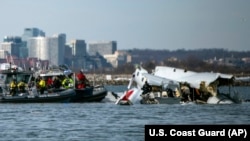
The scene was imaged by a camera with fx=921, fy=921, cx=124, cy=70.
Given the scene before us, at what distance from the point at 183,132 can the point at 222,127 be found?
51.0 inches

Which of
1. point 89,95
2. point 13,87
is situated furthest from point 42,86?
point 89,95

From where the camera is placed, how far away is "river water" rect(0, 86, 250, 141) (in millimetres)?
39062

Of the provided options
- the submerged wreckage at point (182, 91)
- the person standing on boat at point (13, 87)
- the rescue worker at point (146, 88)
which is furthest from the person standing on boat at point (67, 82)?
the rescue worker at point (146, 88)

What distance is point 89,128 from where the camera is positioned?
42.5 m

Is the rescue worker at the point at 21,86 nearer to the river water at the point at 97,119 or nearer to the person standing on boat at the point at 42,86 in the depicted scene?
the person standing on boat at the point at 42,86

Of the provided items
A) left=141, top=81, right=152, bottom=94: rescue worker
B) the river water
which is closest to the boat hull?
the river water

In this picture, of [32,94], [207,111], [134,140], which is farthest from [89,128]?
[32,94]

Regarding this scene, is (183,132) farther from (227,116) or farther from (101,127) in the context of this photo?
(227,116)

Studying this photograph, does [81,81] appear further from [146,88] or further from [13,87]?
[13,87]

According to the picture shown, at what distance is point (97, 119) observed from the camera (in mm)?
48781

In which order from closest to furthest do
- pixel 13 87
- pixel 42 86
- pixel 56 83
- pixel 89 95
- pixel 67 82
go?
pixel 13 87
pixel 42 86
pixel 56 83
pixel 89 95
pixel 67 82

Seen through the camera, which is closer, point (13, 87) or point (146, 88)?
point (13, 87)

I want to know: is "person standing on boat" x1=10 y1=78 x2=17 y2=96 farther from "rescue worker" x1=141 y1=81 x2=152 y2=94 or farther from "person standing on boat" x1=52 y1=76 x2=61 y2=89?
"rescue worker" x1=141 y1=81 x2=152 y2=94

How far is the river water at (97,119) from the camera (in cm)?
3906
